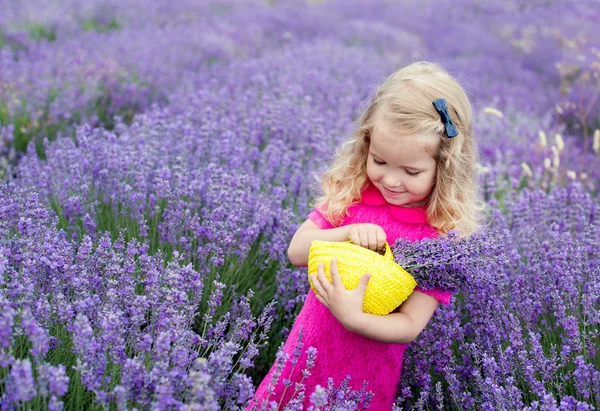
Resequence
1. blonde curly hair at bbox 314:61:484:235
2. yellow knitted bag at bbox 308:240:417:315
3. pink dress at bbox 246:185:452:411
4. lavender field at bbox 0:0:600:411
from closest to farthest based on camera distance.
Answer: lavender field at bbox 0:0:600:411, yellow knitted bag at bbox 308:240:417:315, blonde curly hair at bbox 314:61:484:235, pink dress at bbox 246:185:452:411

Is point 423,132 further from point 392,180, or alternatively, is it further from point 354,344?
point 354,344

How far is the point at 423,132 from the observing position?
1.87m

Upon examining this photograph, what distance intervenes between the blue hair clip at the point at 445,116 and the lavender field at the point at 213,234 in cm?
45

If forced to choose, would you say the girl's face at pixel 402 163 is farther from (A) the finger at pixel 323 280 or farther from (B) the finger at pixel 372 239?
(A) the finger at pixel 323 280

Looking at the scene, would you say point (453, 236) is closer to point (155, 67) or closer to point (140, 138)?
point (140, 138)

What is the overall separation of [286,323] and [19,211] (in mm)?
1160

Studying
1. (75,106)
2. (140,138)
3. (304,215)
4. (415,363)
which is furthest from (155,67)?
(415,363)

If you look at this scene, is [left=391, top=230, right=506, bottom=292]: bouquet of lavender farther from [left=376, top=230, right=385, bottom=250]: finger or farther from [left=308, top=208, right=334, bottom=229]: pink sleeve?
[left=308, top=208, right=334, bottom=229]: pink sleeve

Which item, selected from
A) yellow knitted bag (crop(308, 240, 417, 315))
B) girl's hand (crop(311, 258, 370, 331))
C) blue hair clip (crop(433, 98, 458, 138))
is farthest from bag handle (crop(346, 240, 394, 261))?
blue hair clip (crop(433, 98, 458, 138))

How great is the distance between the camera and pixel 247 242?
2643mm

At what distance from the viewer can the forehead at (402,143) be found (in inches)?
73.5

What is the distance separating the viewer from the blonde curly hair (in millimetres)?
1896

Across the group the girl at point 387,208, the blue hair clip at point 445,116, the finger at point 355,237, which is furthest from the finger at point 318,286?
the blue hair clip at point 445,116

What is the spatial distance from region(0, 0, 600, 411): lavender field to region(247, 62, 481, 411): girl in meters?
0.09
